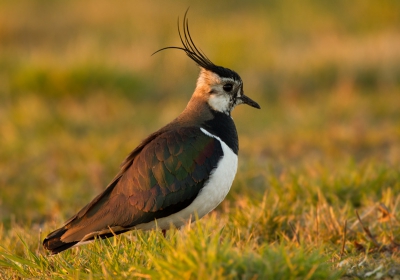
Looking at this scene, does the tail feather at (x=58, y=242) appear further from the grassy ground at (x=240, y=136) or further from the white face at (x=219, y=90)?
the white face at (x=219, y=90)

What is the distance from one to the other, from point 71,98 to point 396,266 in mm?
6864

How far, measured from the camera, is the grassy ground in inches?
136

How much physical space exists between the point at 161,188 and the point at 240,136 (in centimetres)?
416

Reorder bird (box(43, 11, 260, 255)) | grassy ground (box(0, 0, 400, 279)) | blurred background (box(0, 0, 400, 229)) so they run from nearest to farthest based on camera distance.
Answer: grassy ground (box(0, 0, 400, 279))
bird (box(43, 11, 260, 255))
blurred background (box(0, 0, 400, 229))

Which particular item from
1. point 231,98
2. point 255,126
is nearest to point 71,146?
point 255,126

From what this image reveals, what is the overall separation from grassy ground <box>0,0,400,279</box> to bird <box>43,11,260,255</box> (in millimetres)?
135

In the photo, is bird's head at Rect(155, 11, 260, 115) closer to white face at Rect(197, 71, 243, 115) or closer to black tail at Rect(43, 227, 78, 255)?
white face at Rect(197, 71, 243, 115)

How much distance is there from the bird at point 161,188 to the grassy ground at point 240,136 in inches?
5.3

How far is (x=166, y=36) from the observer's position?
14.0 metres

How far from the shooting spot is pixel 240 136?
812 cm

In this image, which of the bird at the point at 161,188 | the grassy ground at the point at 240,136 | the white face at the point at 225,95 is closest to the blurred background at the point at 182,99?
the grassy ground at the point at 240,136

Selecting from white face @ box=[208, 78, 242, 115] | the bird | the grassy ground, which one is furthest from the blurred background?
the bird

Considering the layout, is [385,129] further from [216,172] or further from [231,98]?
[216,172]

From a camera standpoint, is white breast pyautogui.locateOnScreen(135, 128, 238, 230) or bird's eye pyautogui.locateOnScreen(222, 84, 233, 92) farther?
bird's eye pyautogui.locateOnScreen(222, 84, 233, 92)
